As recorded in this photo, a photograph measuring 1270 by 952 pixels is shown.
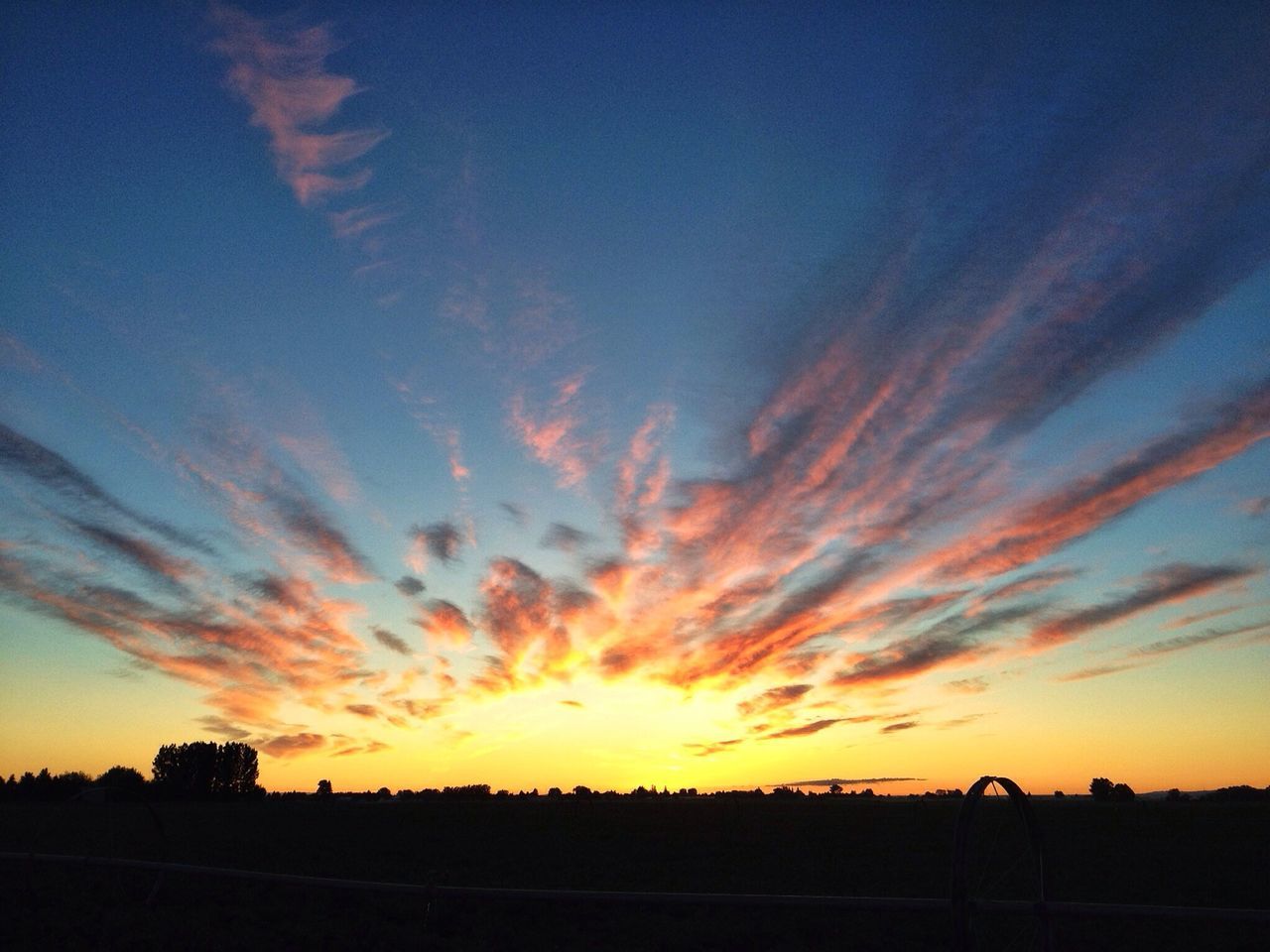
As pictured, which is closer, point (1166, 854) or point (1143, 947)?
point (1143, 947)

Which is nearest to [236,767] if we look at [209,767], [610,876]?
[209,767]

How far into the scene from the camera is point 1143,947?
59.7 ft

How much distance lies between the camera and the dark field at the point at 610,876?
55.5 feet

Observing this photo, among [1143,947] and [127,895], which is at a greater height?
[127,895]

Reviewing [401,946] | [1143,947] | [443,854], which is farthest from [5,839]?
[1143,947]

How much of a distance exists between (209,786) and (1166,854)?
178 m

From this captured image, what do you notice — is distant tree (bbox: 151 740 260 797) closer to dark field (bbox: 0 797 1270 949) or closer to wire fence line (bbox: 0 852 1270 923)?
dark field (bbox: 0 797 1270 949)

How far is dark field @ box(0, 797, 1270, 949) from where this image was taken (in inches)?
666

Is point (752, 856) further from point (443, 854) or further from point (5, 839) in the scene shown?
point (5, 839)

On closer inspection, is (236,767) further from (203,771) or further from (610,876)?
(610,876)

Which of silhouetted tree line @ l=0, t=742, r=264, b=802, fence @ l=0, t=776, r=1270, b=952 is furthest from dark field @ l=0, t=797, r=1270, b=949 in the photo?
silhouetted tree line @ l=0, t=742, r=264, b=802

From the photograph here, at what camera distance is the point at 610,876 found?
100.0ft

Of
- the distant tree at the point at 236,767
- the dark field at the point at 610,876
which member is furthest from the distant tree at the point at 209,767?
the dark field at the point at 610,876

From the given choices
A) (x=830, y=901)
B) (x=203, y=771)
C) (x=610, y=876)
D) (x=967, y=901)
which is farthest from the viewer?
(x=203, y=771)
